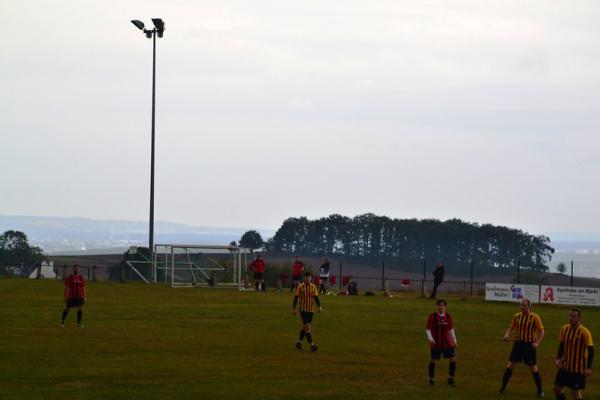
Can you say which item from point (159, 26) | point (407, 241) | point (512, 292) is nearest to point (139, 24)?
point (159, 26)

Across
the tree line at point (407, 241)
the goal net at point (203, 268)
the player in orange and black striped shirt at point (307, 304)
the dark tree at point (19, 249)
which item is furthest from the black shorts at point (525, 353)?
the tree line at point (407, 241)

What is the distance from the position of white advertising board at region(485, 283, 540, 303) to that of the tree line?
216 feet

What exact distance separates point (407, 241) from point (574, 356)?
120 m

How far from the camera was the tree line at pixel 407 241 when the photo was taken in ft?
439

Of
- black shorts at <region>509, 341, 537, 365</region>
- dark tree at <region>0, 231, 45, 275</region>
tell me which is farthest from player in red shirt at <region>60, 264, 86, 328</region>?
dark tree at <region>0, 231, 45, 275</region>

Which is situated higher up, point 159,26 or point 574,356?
point 159,26

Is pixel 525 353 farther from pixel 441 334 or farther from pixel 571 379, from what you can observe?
pixel 571 379

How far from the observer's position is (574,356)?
66.6 ft

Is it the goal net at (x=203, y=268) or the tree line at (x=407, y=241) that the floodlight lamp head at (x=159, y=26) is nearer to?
the goal net at (x=203, y=268)

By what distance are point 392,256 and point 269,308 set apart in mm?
88784

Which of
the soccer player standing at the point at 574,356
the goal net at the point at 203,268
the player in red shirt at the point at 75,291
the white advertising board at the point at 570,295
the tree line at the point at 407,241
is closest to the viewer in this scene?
the soccer player standing at the point at 574,356

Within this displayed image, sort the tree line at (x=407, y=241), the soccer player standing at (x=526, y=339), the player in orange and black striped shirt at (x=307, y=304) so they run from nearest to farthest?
the soccer player standing at (x=526, y=339)
the player in orange and black striped shirt at (x=307, y=304)
the tree line at (x=407, y=241)

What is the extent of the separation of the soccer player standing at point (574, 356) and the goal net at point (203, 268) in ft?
135

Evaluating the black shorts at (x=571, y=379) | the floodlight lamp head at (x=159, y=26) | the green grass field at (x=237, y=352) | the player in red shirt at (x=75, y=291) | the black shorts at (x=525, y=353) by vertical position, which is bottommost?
the green grass field at (x=237, y=352)
